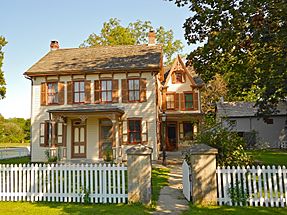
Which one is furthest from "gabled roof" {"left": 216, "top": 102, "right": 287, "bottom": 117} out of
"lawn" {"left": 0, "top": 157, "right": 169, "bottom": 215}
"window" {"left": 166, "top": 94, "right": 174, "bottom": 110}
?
"lawn" {"left": 0, "top": 157, "right": 169, "bottom": 215}

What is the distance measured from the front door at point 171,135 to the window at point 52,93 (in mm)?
10510

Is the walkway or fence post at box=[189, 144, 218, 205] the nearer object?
the walkway

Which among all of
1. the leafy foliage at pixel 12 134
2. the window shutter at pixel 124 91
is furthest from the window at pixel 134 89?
the leafy foliage at pixel 12 134

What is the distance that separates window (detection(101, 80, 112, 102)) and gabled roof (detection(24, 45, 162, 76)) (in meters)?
0.99

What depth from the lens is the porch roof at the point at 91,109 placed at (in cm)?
1816

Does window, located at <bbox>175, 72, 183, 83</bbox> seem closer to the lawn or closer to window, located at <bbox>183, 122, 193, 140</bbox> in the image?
window, located at <bbox>183, 122, 193, 140</bbox>

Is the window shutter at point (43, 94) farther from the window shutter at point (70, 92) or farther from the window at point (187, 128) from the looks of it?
the window at point (187, 128)

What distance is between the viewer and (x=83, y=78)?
20344mm

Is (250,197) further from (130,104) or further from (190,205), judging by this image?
(130,104)

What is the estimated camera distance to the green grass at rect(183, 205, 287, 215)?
21.8 ft

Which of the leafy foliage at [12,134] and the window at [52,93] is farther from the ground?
the window at [52,93]

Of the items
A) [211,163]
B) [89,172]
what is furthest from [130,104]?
[211,163]

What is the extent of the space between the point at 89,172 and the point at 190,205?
3.22 metres

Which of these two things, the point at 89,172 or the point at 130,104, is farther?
the point at 130,104
